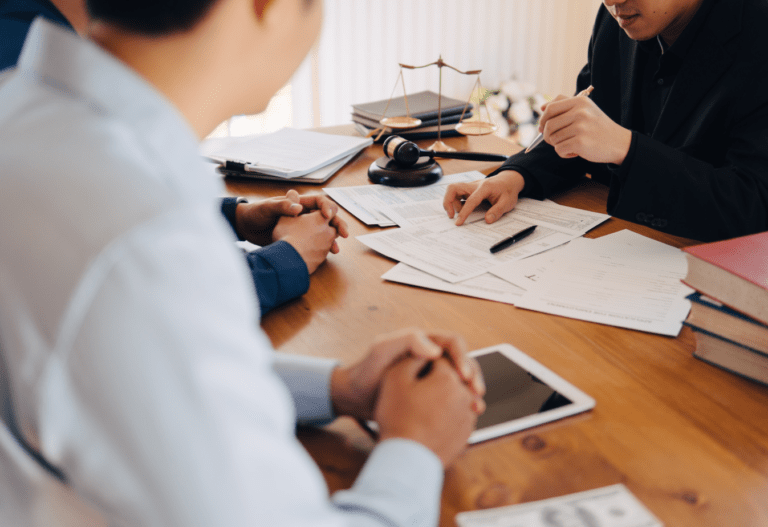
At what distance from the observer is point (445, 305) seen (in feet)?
3.05

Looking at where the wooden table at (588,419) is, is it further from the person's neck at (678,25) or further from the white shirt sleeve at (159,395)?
the person's neck at (678,25)

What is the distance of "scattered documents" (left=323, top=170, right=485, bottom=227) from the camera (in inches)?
49.9

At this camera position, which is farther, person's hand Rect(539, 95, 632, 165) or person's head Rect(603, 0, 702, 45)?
person's head Rect(603, 0, 702, 45)

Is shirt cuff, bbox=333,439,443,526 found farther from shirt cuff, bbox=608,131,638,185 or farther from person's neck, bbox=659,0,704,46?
person's neck, bbox=659,0,704,46

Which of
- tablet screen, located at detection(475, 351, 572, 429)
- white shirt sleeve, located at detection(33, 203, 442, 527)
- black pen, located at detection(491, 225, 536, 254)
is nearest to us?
white shirt sleeve, located at detection(33, 203, 442, 527)

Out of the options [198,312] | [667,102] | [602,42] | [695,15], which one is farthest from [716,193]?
[198,312]

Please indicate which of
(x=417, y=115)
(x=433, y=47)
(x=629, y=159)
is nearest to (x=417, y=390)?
(x=629, y=159)

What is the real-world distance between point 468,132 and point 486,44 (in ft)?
7.12

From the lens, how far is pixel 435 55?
11.5 ft

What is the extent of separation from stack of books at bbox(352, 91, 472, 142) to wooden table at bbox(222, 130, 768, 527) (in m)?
0.90

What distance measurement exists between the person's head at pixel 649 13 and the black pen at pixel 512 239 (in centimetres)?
53

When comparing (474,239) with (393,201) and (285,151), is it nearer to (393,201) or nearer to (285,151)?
(393,201)

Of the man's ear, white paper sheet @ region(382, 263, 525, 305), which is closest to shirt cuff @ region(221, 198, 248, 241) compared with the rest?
white paper sheet @ region(382, 263, 525, 305)

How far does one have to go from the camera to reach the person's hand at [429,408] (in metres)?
0.57
